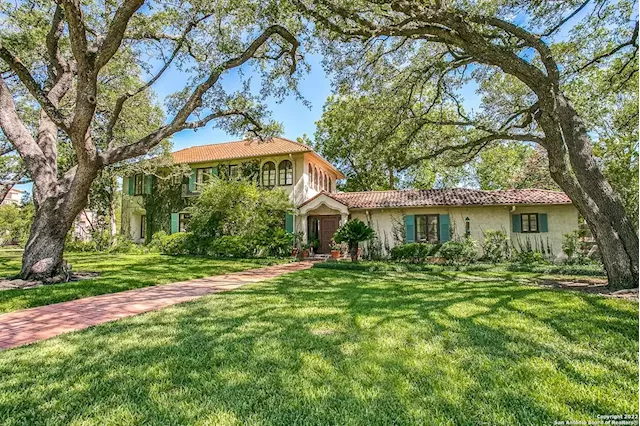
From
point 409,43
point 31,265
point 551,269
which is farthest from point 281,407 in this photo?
point 551,269

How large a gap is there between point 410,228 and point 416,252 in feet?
8.23

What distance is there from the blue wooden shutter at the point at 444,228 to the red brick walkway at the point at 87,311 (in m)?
11.8

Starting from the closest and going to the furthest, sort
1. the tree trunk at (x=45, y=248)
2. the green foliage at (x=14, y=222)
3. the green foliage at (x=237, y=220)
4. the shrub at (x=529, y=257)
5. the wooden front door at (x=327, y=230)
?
1. the tree trunk at (x=45, y=248)
2. the shrub at (x=529, y=257)
3. the green foliage at (x=237, y=220)
4. the wooden front door at (x=327, y=230)
5. the green foliage at (x=14, y=222)

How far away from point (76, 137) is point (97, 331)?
18.4 feet

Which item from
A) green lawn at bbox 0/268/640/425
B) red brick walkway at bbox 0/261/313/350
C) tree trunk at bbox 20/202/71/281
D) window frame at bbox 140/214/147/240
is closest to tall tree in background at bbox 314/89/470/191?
red brick walkway at bbox 0/261/313/350

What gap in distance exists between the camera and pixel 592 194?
7.47 metres

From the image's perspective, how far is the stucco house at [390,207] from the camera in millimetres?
15453

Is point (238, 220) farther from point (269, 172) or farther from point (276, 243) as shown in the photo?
point (269, 172)

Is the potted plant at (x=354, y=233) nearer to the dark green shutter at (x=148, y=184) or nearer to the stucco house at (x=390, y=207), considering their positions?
the stucco house at (x=390, y=207)

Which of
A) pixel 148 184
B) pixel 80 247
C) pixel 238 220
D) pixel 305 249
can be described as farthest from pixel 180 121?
pixel 80 247

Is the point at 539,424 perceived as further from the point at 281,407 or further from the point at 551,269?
the point at 551,269

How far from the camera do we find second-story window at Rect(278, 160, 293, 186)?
61.8ft

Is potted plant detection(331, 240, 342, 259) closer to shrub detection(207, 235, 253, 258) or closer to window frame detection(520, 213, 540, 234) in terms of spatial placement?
shrub detection(207, 235, 253, 258)

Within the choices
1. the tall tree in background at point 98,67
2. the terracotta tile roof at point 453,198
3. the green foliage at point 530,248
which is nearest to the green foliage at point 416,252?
the terracotta tile roof at point 453,198
